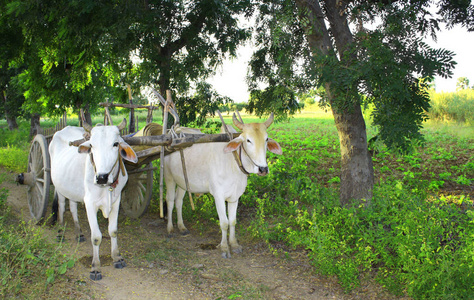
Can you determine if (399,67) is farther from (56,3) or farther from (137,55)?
(56,3)

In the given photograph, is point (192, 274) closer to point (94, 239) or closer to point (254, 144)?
point (94, 239)

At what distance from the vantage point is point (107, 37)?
6.79 m

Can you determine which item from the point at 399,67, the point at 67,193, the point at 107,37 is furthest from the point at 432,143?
the point at 67,193

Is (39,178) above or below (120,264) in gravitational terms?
above

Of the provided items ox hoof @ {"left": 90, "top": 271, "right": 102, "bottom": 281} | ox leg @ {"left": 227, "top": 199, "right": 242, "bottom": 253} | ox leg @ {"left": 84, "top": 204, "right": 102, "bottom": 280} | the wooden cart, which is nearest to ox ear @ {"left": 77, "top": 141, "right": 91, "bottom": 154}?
the wooden cart

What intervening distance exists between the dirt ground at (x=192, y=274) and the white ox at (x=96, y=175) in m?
0.27

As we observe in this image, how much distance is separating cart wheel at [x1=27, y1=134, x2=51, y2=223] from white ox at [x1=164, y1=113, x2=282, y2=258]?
1869mm

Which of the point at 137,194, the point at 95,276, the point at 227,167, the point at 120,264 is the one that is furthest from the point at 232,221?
the point at 137,194

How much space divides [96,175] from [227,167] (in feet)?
6.04

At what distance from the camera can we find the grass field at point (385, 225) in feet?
11.3

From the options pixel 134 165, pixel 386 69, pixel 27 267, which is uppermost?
pixel 386 69

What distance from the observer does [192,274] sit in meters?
4.51

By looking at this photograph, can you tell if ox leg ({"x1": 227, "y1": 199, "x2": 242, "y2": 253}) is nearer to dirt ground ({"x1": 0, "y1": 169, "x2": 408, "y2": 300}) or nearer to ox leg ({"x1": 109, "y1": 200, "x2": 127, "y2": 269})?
dirt ground ({"x1": 0, "y1": 169, "x2": 408, "y2": 300})

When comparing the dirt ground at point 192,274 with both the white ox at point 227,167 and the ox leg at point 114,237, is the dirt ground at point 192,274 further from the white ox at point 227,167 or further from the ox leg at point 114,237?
the white ox at point 227,167
